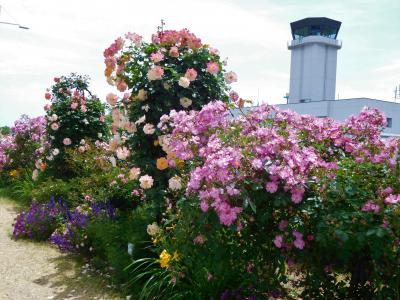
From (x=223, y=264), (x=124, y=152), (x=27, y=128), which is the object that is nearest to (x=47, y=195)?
(x=124, y=152)

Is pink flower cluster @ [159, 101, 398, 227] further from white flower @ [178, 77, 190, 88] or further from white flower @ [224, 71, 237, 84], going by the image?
white flower @ [224, 71, 237, 84]

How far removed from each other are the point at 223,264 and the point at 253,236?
36 cm

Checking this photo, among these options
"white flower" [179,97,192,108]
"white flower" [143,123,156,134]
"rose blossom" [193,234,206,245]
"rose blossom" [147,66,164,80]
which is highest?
"rose blossom" [147,66,164,80]

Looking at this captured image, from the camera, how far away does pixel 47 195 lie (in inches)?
305

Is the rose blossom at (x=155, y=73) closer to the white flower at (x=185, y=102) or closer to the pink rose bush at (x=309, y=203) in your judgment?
the white flower at (x=185, y=102)

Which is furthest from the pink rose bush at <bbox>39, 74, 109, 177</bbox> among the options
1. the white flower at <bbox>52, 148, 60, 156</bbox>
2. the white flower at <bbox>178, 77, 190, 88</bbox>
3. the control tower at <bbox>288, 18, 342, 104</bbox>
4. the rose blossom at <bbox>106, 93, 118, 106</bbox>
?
the control tower at <bbox>288, 18, 342, 104</bbox>

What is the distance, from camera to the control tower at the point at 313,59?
Answer: 178 feet

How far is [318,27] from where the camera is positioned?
57531 mm

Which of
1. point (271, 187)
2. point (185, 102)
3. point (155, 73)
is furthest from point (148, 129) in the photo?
point (271, 187)

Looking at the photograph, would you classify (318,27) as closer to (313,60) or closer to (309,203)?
(313,60)

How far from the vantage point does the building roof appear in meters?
57.2

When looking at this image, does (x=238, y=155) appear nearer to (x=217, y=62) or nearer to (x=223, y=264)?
(x=223, y=264)

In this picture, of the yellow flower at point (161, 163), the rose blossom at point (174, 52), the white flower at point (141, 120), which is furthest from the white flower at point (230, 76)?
the yellow flower at point (161, 163)

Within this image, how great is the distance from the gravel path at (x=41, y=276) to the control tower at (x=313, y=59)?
51348 mm
